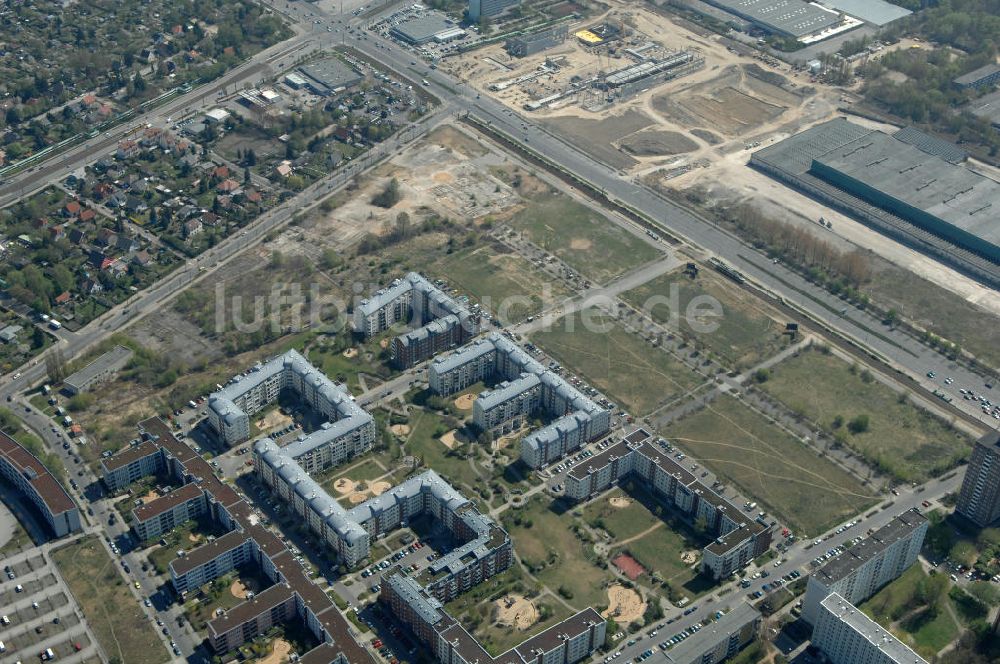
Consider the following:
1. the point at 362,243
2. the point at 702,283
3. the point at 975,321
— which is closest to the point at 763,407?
the point at 702,283

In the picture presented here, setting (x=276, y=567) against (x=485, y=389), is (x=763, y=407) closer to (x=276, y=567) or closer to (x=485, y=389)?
(x=485, y=389)

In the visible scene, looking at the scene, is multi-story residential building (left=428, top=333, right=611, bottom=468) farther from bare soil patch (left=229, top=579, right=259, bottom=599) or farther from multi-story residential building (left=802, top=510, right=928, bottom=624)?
bare soil patch (left=229, top=579, right=259, bottom=599)

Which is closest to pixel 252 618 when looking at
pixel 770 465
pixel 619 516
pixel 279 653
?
pixel 279 653

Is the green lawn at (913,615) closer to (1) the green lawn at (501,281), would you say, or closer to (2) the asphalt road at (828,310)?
(2) the asphalt road at (828,310)

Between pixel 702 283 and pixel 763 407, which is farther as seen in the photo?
pixel 702 283

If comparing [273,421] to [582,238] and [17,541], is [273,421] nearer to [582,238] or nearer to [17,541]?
[17,541]

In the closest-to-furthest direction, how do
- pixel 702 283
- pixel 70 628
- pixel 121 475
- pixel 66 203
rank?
pixel 70 628, pixel 121 475, pixel 702 283, pixel 66 203
